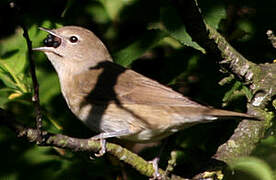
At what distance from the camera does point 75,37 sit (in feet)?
13.9

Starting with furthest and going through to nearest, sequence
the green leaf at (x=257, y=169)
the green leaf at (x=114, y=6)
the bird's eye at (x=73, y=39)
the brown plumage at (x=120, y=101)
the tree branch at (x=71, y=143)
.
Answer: the bird's eye at (x=73, y=39), the green leaf at (x=114, y=6), the brown plumage at (x=120, y=101), the tree branch at (x=71, y=143), the green leaf at (x=257, y=169)

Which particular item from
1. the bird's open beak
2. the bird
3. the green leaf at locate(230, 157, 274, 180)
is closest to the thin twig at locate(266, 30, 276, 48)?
the bird

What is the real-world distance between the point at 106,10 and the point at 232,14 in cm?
107

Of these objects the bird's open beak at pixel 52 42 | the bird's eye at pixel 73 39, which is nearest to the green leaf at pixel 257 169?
the bird's open beak at pixel 52 42

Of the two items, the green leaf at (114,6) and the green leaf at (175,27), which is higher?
the green leaf at (175,27)

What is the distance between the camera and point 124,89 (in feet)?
12.4

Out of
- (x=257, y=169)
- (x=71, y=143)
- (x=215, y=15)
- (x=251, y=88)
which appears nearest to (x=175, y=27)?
(x=215, y=15)

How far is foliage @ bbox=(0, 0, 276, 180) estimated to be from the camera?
10.6 ft

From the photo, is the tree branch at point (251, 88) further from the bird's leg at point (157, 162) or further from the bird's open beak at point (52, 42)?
the bird's open beak at point (52, 42)

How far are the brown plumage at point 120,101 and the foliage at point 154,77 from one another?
12 cm

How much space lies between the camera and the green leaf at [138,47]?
332 centimetres

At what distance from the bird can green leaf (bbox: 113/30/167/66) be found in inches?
14.9

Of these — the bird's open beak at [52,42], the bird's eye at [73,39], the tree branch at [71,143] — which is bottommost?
the tree branch at [71,143]

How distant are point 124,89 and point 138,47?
1.71 ft
